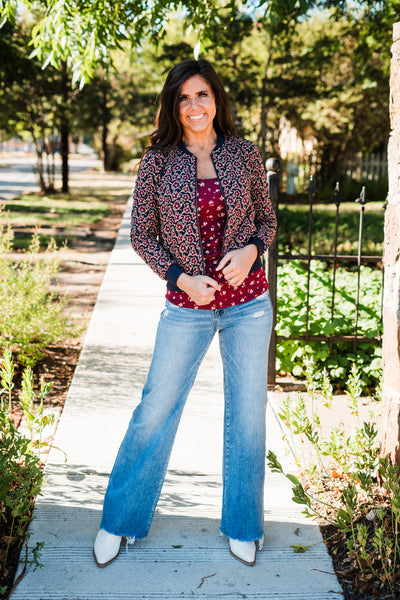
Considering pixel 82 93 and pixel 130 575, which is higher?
pixel 82 93

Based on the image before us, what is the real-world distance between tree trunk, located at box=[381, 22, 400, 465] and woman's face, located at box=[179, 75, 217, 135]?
2.75ft

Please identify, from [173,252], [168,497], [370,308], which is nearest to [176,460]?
[168,497]

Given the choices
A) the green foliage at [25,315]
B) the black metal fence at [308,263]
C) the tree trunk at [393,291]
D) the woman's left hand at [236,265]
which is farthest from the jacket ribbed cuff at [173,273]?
the green foliage at [25,315]

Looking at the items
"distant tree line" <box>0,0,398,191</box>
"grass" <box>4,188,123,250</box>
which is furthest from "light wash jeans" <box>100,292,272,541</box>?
"distant tree line" <box>0,0,398,191</box>

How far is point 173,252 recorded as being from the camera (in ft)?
7.96

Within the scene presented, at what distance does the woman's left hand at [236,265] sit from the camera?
7.58 feet

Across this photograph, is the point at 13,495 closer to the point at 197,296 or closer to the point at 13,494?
the point at 13,494

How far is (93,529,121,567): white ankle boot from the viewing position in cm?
246

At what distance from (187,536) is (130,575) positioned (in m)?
0.34

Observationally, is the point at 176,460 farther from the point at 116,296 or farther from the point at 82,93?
the point at 82,93

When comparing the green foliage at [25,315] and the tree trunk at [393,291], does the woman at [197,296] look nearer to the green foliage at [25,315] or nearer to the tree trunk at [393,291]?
the tree trunk at [393,291]

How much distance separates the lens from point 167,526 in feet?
9.02

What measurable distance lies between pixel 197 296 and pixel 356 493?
3.14ft

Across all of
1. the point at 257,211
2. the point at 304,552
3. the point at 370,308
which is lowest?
the point at 304,552
